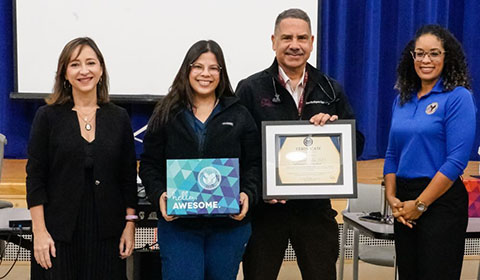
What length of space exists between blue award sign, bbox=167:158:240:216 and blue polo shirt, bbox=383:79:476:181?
787 millimetres

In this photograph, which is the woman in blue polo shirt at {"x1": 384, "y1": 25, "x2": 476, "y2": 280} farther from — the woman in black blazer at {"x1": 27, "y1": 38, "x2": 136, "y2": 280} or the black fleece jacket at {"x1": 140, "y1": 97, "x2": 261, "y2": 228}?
the woman in black blazer at {"x1": 27, "y1": 38, "x2": 136, "y2": 280}

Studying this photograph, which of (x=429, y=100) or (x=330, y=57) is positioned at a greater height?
(x=330, y=57)

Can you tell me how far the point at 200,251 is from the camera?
2092 mm

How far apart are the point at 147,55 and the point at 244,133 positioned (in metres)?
3.34

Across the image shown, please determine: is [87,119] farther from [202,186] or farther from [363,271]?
[363,271]

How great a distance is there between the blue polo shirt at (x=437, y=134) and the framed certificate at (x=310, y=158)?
9.6 inches

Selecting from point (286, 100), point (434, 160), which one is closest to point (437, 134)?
point (434, 160)

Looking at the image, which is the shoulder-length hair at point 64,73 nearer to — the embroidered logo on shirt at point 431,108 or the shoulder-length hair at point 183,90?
the shoulder-length hair at point 183,90

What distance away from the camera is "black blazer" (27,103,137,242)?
2.05 metres

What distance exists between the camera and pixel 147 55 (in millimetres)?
5277

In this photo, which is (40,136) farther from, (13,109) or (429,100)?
(13,109)

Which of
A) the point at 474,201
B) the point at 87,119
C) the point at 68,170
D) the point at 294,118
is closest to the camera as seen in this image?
the point at 68,170

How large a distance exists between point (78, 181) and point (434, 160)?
4.90 ft

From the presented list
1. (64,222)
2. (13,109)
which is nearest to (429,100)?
(64,222)
